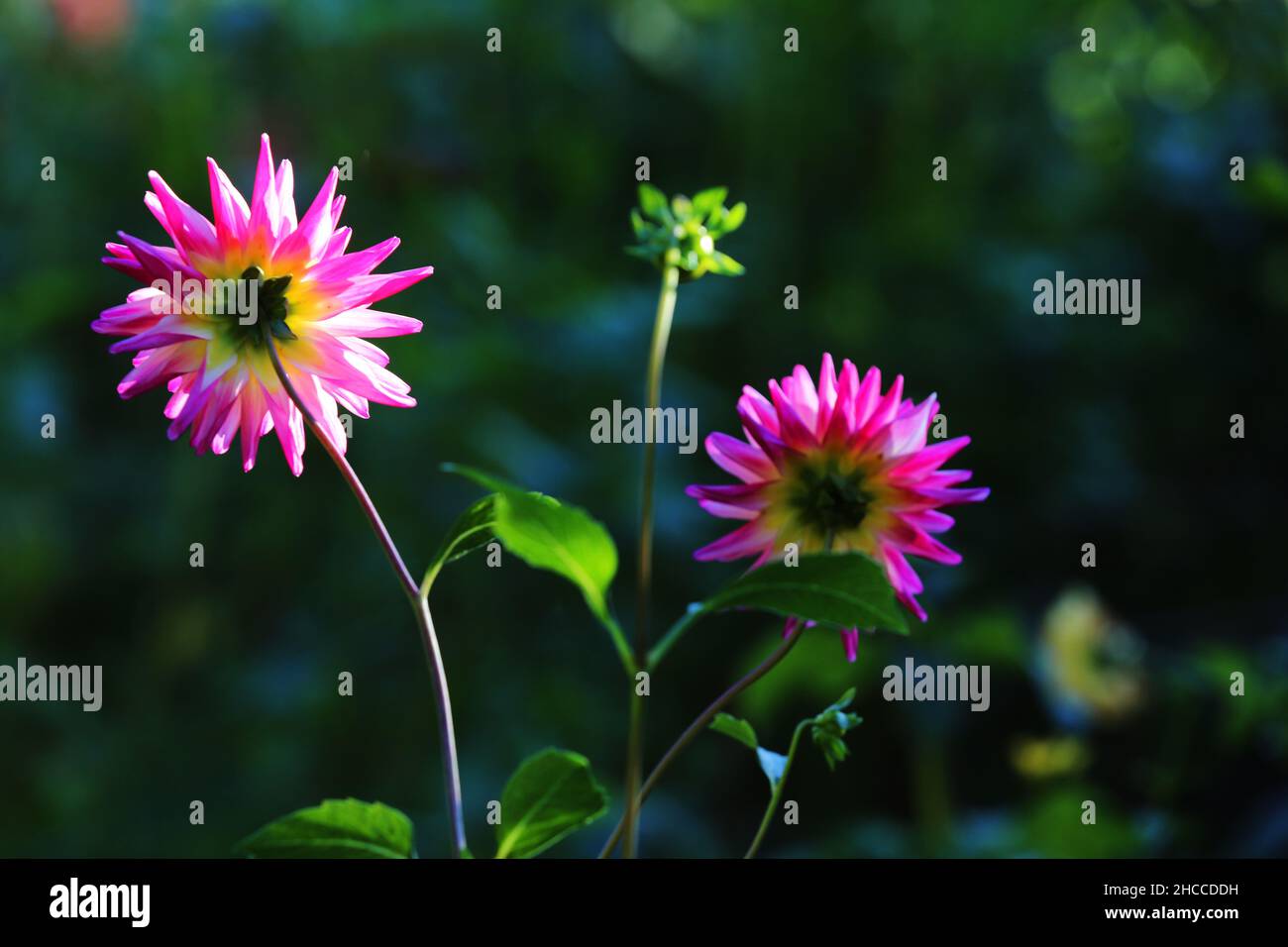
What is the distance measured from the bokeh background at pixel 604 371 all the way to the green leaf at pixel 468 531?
2.53 ft

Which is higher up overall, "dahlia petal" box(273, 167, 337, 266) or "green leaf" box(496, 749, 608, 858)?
"dahlia petal" box(273, 167, 337, 266)

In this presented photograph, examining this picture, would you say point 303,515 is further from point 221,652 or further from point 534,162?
point 534,162

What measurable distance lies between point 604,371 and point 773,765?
3.53 ft

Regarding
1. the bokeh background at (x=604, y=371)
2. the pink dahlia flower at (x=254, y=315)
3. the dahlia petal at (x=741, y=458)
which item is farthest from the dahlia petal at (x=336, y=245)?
the bokeh background at (x=604, y=371)

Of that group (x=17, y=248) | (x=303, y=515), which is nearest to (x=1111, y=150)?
(x=303, y=515)

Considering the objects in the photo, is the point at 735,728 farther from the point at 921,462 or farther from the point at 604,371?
the point at 604,371

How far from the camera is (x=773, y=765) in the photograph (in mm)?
323

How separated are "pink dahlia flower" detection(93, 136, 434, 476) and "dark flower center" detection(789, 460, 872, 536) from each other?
0.09 meters

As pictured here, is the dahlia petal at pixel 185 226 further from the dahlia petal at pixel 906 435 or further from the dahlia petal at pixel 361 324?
the dahlia petal at pixel 906 435

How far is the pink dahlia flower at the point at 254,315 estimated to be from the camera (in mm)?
299

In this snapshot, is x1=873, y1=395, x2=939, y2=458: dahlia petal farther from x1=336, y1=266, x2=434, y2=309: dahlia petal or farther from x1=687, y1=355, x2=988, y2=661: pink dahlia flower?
x1=336, y1=266, x2=434, y2=309: dahlia petal

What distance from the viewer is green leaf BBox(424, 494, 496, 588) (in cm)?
31

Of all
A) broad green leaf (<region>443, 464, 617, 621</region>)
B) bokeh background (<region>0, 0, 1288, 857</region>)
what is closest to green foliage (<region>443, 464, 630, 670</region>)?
broad green leaf (<region>443, 464, 617, 621</region>)

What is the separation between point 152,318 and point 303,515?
1.23 meters
